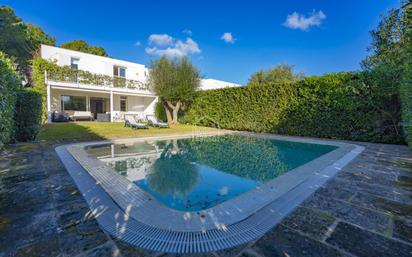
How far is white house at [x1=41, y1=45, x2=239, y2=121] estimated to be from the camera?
17344 millimetres

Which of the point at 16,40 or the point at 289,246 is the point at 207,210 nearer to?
the point at 289,246

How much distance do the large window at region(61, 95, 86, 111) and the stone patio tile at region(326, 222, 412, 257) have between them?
910 inches

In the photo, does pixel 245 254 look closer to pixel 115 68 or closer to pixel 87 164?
pixel 87 164

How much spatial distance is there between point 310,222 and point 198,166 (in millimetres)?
4160

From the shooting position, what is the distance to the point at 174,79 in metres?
16.8

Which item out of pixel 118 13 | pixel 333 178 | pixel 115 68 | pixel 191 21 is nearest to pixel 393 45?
pixel 333 178

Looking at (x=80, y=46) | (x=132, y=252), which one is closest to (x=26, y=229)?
(x=132, y=252)

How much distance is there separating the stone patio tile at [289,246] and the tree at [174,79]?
15625mm

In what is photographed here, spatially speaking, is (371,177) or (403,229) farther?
(371,177)

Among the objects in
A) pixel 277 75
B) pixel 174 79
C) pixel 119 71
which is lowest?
pixel 174 79

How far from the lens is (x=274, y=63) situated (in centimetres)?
3088

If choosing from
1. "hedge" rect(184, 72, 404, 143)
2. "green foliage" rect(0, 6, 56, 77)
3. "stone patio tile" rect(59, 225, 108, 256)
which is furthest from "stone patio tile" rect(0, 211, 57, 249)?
"green foliage" rect(0, 6, 56, 77)

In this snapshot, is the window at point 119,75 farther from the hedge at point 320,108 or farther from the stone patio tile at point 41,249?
the stone patio tile at point 41,249

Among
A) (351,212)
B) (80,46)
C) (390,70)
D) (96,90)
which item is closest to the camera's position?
(351,212)
